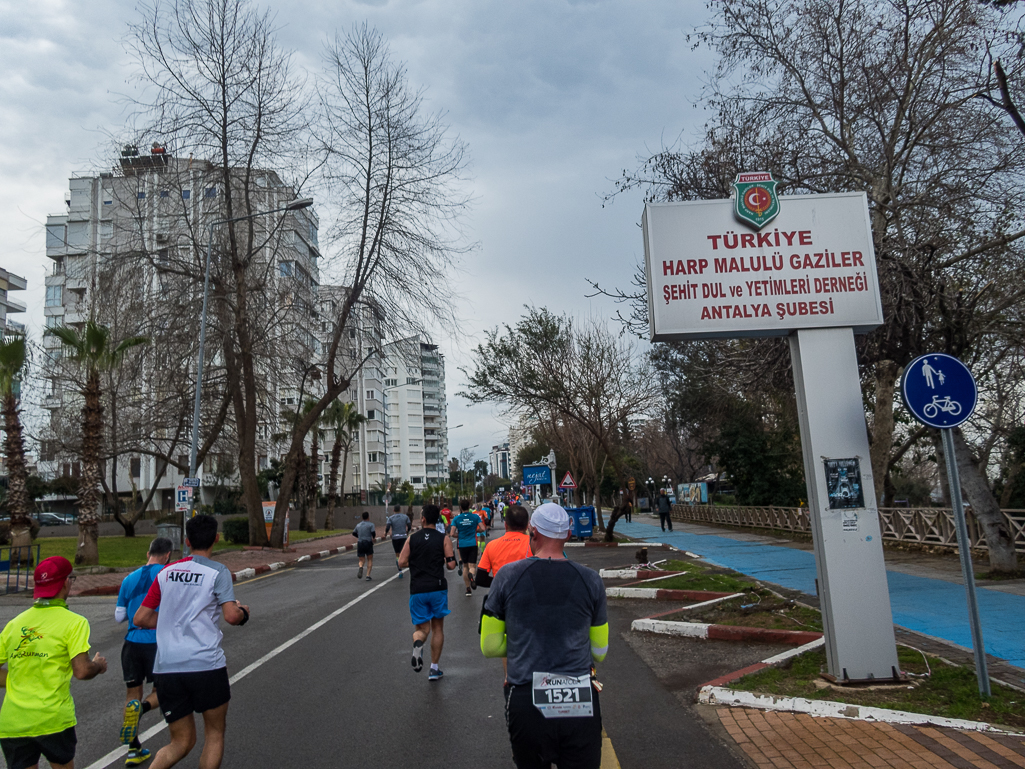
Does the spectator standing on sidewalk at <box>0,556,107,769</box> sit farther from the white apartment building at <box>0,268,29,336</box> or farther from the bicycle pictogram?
the white apartment building at <box>0,268,29,336</box>

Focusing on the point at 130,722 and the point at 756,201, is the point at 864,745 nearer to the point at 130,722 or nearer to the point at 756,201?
the point at 756,201

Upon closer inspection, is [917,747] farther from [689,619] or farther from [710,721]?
[689,619]

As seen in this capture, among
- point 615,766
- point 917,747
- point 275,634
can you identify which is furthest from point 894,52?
point 275,634

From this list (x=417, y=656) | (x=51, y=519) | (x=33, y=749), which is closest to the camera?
(x=33, y=749)

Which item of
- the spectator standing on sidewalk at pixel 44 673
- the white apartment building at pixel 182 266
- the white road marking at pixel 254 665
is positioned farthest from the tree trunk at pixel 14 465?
the spectator standing on sidewalk at pixel 44 673

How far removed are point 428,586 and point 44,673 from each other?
13.9 ft

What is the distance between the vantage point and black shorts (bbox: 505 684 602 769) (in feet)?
10.5

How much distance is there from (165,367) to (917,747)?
1018 inches

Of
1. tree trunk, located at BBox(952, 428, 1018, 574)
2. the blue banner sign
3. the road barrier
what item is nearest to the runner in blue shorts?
→ the road barrier

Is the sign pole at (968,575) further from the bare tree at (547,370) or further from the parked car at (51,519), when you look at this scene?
the parked car at (51,519)

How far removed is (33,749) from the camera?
3.92 m

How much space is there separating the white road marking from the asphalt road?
0.8 inches

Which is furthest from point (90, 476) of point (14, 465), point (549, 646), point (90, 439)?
point (549, 646)

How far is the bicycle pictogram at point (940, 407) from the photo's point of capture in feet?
20.6
